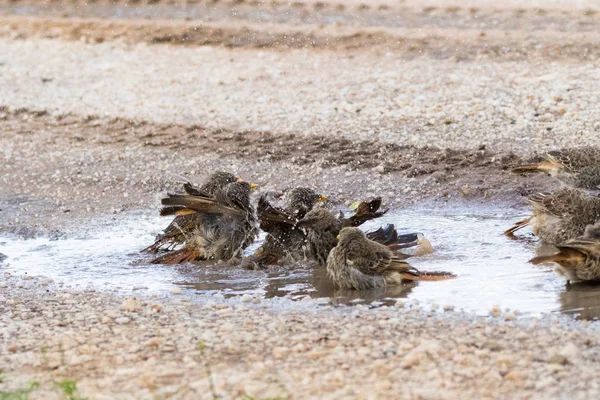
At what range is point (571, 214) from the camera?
8.84 metres

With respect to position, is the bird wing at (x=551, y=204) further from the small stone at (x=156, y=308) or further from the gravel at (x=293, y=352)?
the small stone at (x=156, y=308)

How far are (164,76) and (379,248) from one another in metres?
10.9

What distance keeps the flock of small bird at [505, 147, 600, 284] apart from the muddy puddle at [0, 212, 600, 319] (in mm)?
167

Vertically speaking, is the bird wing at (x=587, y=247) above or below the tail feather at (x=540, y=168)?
below

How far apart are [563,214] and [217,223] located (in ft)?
10.2

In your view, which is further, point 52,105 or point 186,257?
point 52,105

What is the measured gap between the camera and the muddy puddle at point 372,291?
7.39m

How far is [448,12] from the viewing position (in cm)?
2291

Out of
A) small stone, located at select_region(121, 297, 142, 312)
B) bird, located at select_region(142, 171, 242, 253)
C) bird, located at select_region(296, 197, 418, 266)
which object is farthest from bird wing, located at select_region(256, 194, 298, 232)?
small stone, located at select_region(121, 297, 142, 312)

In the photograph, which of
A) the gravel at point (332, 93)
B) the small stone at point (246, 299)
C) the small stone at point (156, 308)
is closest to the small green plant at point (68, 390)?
the small stone at point (156, 308)

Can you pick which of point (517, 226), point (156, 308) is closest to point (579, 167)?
point (517, 226)

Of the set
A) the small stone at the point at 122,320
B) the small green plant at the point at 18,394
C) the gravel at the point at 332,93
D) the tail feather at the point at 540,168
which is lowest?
Answer: the small stone at the point at 122,320

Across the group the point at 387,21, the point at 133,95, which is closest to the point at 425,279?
the point at 133,95

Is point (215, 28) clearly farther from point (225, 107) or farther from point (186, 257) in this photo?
point (186, 257)
